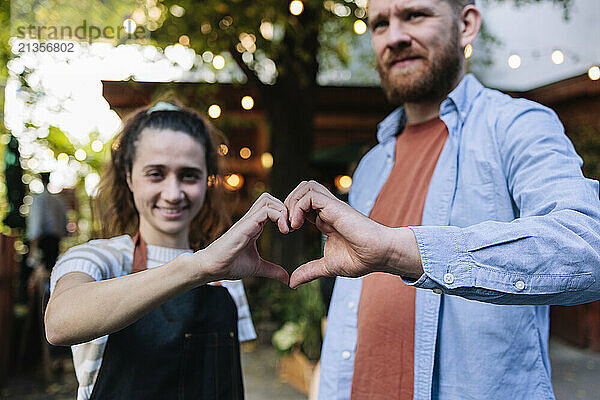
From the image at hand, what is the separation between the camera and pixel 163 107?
1.52m

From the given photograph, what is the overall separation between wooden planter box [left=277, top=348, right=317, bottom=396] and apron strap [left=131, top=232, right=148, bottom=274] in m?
2.71

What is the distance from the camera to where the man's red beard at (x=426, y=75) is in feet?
4.76

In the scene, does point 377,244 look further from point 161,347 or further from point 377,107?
point 377,107

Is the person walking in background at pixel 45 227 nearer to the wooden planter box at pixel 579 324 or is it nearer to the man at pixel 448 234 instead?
the man at pixel 448 234

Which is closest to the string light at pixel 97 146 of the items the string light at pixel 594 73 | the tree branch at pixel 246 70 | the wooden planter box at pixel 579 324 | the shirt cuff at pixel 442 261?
the shirt cuff at pixel 442 261

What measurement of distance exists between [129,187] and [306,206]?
701mm

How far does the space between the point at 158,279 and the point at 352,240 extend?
359 mm

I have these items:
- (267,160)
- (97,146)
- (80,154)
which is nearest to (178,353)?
(97,146)

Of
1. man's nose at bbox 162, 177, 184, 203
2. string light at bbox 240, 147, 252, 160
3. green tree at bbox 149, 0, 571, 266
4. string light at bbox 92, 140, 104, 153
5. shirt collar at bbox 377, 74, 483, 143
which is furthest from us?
string light at bbox 240, 147, 252, 160

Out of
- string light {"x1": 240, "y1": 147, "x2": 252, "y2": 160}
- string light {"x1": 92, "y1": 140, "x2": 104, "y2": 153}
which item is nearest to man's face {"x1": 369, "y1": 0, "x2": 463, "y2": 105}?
string light {"x1": 92, "y1": 140, "x2": 104, "y2": 153}

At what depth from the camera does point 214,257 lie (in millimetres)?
962

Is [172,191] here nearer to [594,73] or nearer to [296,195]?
[296,195]

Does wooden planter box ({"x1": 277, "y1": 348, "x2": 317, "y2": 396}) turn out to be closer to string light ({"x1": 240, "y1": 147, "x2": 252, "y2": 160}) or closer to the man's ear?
the man's ear

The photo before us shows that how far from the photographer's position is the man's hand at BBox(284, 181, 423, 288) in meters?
0.89
